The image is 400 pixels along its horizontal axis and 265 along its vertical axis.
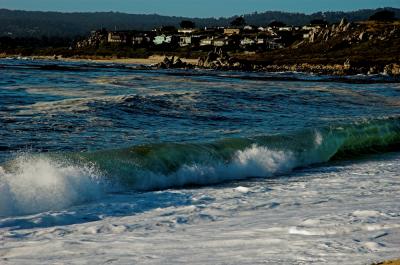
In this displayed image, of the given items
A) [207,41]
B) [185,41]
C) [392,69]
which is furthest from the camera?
[185,41]

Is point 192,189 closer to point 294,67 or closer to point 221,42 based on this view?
point 294,67

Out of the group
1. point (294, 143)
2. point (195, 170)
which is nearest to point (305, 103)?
point (294, 143)

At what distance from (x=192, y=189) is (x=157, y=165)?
1263mm

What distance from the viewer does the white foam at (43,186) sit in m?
7.63

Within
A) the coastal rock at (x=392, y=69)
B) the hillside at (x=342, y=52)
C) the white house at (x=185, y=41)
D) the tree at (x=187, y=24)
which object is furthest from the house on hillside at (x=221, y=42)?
the coastal rock at (x=392, y=69)

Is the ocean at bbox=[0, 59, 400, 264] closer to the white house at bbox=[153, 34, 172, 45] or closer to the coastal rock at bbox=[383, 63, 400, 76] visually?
the coastal rock at bbox=[383, 63, 400, 76]

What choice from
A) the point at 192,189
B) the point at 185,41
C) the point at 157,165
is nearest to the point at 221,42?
the point at 185,41

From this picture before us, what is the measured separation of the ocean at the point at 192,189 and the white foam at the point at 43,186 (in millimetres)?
21

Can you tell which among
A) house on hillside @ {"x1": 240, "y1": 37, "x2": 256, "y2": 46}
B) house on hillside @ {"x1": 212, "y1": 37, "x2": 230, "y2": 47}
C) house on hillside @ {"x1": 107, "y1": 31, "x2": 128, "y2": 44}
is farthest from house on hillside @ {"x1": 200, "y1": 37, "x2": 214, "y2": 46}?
house on hillside @ {"x1": 107, "y1": 31, "x2": 128, "y2": 44}

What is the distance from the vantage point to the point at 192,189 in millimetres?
9523

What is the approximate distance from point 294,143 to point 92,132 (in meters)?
4.48

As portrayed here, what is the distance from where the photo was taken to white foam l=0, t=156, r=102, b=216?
763 centimetres

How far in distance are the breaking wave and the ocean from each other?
0.09ft

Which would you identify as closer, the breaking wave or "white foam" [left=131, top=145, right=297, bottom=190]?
the breaking wave
